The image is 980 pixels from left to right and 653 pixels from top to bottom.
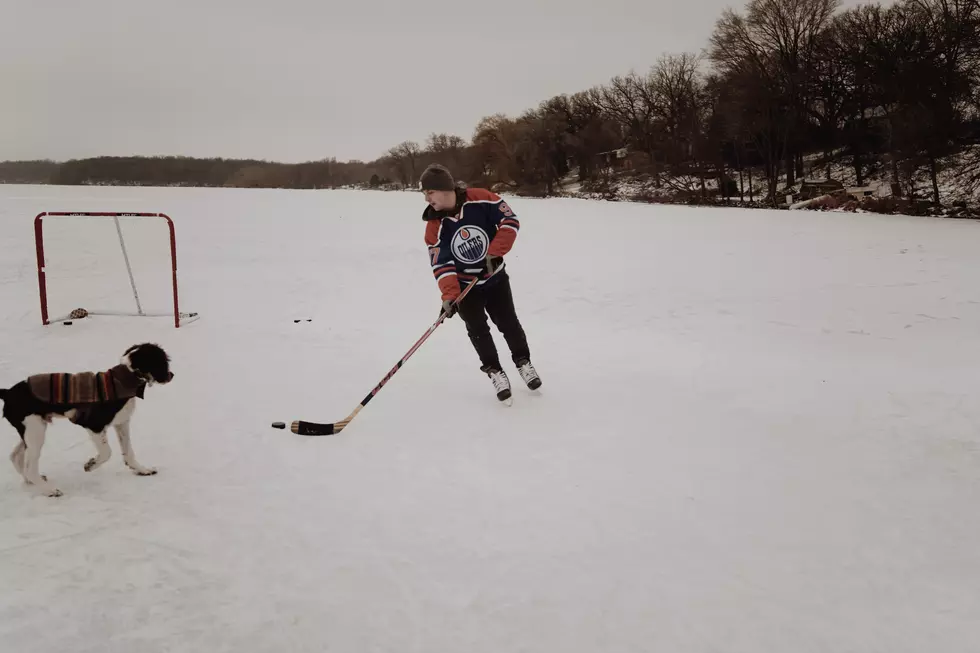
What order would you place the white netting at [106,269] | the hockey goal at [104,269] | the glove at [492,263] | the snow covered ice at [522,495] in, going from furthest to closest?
1. the white netting at [106,269]
2. the hockey goal at [104,269]
3. the glove at [492,263]
4. the snow covered ice at [522,495]

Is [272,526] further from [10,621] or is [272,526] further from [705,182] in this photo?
[705,182]

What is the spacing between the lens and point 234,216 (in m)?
19.9

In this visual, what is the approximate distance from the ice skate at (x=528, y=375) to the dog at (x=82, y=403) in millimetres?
2635

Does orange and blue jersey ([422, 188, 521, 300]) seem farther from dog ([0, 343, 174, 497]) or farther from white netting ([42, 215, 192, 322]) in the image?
white netting ([42, 215, 192, 322])

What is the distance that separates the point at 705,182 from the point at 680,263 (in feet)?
75.8

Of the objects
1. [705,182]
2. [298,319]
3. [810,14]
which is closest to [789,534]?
[298,319]

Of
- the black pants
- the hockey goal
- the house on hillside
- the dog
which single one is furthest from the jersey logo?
the house on hillside

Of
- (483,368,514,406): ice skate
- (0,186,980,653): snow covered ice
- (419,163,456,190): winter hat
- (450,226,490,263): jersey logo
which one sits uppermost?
(419,163,456,190): winter hat

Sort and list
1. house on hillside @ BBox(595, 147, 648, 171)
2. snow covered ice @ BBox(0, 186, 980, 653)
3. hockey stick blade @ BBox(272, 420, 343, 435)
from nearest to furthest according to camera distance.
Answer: snow covered ice @ BBox(0, 186, 980, 653)
hockey stick blade @ BBox(272, 420, 343, 435)
house on hillside @ BBox(595, 147, 648, 171)

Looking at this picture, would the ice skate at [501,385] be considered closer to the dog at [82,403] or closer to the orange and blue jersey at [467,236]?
the orange and blue jersey at [467,236]

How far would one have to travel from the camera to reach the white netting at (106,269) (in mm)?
8648

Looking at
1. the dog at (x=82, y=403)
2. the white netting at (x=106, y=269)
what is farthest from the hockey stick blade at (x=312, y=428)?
the white netting at (x=106, y=269)

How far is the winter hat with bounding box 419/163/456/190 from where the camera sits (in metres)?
4.54

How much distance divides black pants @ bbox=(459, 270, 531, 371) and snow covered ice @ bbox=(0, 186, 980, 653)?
412 millimetres
